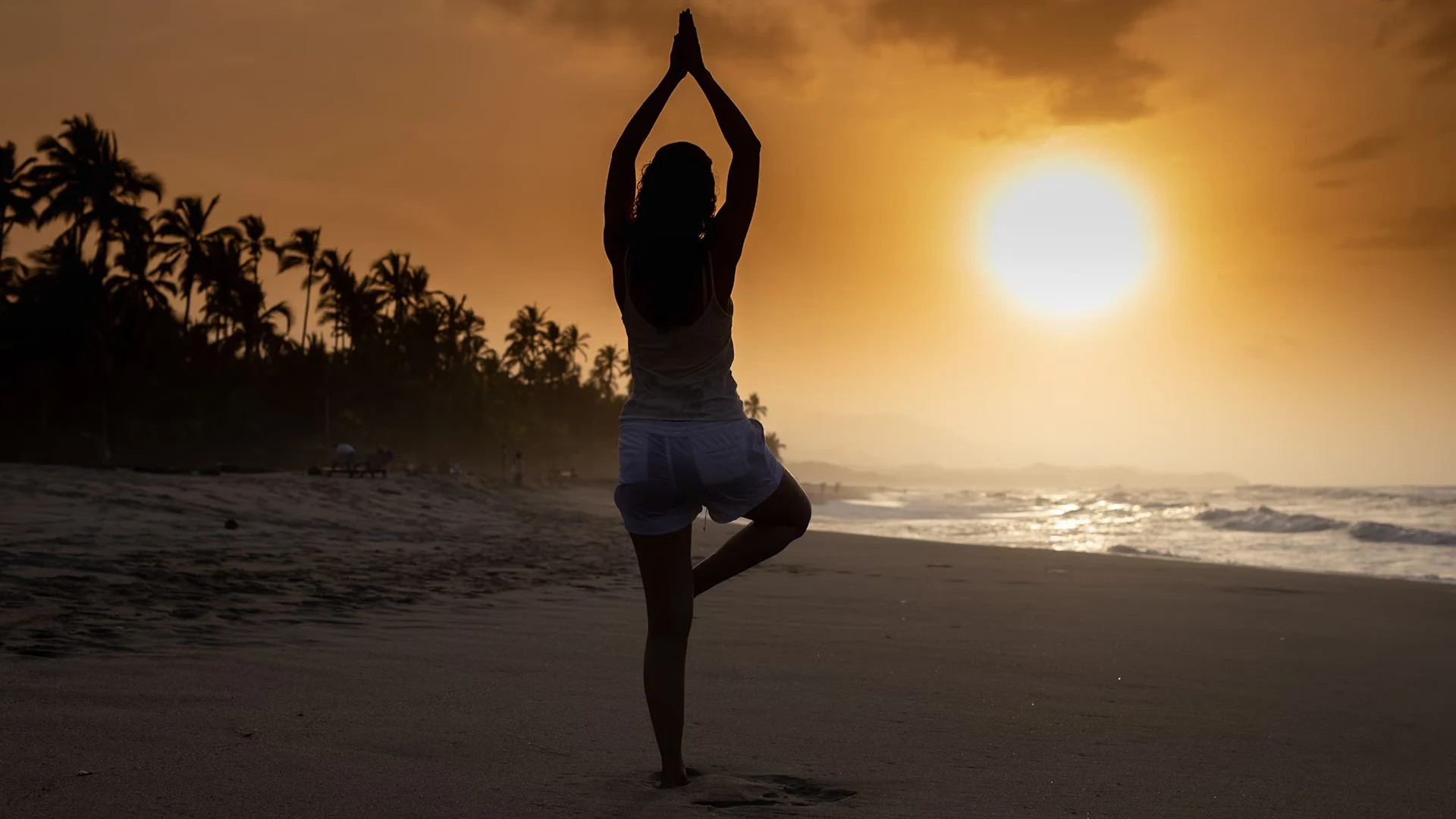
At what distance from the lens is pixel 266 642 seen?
454cm

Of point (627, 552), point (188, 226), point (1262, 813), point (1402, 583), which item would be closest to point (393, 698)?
point (1262, 813)

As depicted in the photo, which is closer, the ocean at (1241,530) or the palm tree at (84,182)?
the ocean at (1241,530)

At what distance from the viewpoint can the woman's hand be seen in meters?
2.91

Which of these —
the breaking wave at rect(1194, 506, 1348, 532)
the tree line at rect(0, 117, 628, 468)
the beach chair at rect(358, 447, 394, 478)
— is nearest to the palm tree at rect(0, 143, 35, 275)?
the tree line at rect(0, 117, 628, 468)

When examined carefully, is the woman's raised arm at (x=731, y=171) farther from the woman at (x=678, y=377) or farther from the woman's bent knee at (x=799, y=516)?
the woman's bent knee at (x=799, y=516)

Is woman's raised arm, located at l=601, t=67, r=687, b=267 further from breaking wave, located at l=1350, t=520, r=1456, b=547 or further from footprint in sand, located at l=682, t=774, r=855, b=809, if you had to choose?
breaking wave, located at l=1350, t=520, r=1456, b=547

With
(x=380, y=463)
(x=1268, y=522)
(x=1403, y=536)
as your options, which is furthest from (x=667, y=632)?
(x=1268, y=522)

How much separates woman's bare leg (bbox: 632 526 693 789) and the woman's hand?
133 cm

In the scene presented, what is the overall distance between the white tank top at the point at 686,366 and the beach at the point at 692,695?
103cm

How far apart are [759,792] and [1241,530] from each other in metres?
25.5

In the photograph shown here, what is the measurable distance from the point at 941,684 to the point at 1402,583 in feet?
29.7

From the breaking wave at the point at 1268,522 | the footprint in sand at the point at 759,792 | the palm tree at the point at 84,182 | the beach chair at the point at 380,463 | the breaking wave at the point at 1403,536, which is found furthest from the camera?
the palm tree at the point at 84,182

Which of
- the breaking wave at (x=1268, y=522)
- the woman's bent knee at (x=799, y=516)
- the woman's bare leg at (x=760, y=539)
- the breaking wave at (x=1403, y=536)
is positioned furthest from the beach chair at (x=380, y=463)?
the woman's bent knee at (x=799, y=516)

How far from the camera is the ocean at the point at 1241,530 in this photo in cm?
1577
